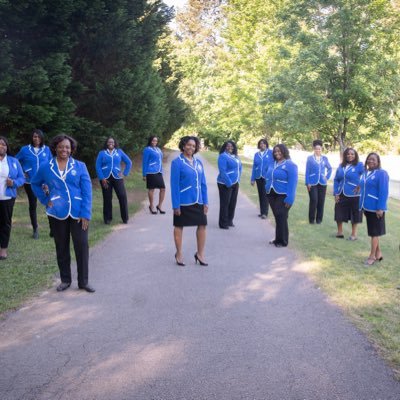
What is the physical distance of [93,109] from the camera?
606 inches

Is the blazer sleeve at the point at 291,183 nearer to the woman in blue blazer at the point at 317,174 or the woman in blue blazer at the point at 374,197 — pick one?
the woman in blue blazer at the point at 374,197

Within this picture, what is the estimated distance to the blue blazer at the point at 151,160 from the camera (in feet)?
39.4

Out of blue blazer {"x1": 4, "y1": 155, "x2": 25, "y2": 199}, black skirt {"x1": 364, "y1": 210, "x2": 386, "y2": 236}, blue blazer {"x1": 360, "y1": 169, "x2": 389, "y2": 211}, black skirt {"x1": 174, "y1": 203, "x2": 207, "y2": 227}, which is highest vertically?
blue blazer {"x1": 4, "y1": 155, "x2": 25, "y2": 199}

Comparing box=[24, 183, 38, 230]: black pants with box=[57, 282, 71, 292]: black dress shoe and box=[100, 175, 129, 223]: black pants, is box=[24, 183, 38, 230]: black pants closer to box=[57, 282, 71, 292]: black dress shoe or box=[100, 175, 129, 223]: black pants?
box=[100, 175, 129, 223]: black pants

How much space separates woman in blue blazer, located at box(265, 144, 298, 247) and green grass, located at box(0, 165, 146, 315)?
3252 millimetres

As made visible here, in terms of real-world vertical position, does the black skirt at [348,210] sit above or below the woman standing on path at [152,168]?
below

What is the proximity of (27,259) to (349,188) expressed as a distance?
6.07 meters

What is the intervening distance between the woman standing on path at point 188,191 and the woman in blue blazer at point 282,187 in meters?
1.99

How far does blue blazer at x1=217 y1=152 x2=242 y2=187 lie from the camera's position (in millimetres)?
10227

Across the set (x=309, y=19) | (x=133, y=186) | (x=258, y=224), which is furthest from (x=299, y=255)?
(x=309, y=19)

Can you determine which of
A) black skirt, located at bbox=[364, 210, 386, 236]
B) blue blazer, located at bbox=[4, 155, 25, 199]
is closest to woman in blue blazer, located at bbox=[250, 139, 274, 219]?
black skirt, located at bbox=[364, 210, 386, 236]

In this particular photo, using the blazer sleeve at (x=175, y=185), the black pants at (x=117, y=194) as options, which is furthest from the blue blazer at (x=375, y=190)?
the black pants at (x=117, y=194)

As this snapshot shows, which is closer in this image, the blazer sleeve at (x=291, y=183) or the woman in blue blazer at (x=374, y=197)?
the woman in blue blazer at (x=374, y=197)

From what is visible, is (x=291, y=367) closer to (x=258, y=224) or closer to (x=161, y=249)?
(x=161, y=249)
